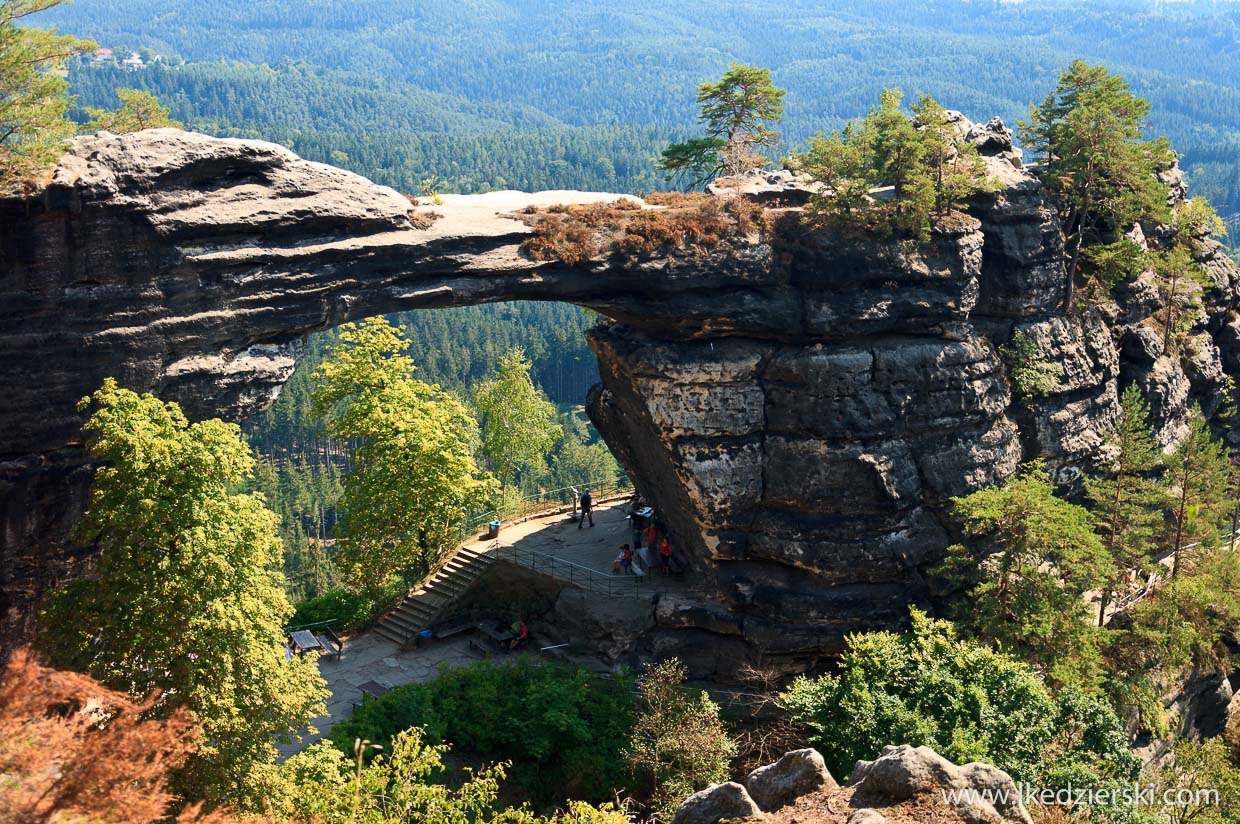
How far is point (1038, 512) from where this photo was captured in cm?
3281

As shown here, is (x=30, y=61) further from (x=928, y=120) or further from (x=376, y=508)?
(x=928, y=120)

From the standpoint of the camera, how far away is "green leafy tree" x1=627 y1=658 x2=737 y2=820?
95.0 ft

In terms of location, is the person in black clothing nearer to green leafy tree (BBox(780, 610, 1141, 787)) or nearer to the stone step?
the stone step

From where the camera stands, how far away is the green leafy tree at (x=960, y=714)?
25812mm

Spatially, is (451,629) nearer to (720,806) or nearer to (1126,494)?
(720,806)

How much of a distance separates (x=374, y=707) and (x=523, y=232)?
15.1 metres

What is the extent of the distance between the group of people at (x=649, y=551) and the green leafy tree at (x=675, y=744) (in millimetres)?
6221

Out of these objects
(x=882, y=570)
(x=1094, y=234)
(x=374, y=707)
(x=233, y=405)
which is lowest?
(x=374, y=707)

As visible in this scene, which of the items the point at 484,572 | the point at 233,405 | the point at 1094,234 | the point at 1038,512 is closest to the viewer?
the point at 233,405

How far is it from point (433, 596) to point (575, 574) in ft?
17.5

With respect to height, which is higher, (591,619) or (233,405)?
(233,405)

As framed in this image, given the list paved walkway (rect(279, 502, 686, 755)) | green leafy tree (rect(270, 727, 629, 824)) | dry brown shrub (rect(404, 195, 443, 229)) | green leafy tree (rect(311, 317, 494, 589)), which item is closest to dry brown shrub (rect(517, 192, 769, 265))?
dry brown shrub (rect(404, 195, 443, 229))

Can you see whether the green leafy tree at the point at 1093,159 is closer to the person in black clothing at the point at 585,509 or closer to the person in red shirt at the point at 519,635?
the person in black clothing at the point at 585,509


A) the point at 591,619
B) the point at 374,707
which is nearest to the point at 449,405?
the point at 591,619
